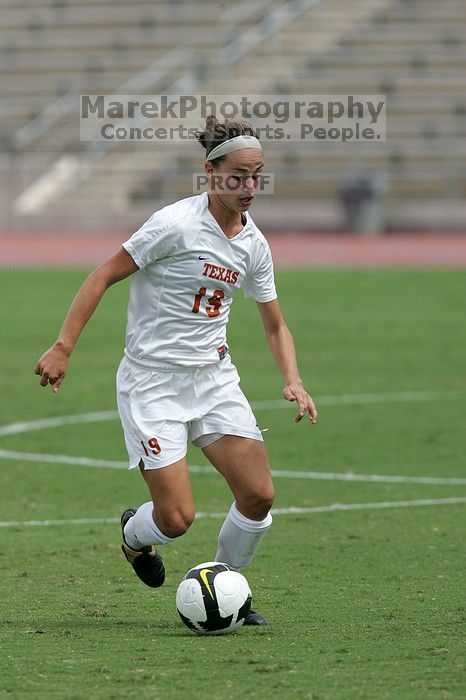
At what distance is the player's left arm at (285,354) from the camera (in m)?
5.72

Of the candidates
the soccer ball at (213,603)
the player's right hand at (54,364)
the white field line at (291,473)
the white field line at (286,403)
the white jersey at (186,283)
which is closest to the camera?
the soccer ball at (213,603)

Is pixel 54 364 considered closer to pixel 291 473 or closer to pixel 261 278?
pixel 261 278

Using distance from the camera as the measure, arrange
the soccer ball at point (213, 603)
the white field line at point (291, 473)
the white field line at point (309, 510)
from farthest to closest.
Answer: the white field line at point (291, 473) → the white field line at point (309, 510) → the soccer ball at point (213, 603)

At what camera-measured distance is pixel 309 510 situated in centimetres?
800

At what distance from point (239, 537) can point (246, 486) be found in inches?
10.7

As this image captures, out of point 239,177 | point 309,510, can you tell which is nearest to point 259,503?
point 239,177

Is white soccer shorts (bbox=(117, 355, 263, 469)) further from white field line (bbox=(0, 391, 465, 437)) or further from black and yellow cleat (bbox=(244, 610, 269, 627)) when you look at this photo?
white field line (bbox=(0, 391, 465, 437))

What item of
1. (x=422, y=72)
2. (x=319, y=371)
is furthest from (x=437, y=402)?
(x=422, y=72)

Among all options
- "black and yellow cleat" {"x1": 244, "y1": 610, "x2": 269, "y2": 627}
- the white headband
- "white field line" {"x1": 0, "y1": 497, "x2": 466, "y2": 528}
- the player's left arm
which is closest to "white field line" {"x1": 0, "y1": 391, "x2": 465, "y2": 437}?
"white field line" {"x1": 0, "y1": 497, "x2": 466, "y2": 528}

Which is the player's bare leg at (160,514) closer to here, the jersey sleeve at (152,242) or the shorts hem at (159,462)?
the shorts hem at (159,462)

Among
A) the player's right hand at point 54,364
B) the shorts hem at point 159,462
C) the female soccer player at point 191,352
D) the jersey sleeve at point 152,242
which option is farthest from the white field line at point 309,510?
the jersey sleeve at point 152,242

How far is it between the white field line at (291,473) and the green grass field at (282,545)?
29 millimetres

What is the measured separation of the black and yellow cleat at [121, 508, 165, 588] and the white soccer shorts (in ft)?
1.41

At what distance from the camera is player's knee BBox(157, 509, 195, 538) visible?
5582mm
